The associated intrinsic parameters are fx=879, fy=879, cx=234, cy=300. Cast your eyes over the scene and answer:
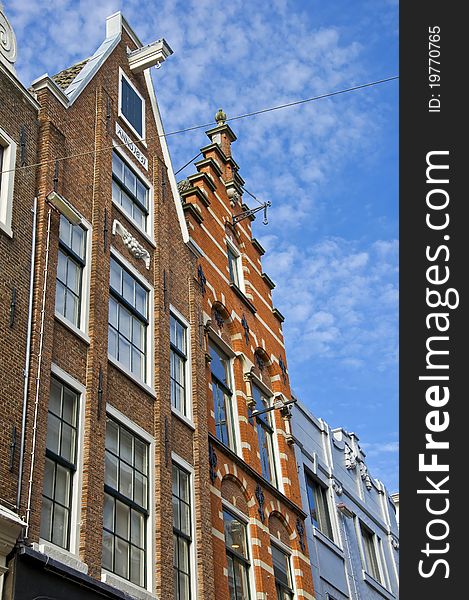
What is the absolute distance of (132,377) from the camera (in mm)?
15641

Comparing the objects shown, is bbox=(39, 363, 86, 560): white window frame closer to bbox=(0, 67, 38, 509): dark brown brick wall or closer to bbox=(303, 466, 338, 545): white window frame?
bbox=(0, 67, 38, 509): dark brown brick wall

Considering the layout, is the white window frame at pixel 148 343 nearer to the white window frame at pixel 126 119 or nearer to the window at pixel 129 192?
the window at pixel 129 192

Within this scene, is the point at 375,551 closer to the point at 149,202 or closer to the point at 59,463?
the point at 149,202

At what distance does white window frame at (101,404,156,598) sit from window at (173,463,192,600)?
3.04 ft

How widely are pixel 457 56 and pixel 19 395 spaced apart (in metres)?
7.51

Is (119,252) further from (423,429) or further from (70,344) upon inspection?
(423,429)

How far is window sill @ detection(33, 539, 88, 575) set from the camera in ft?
38.1

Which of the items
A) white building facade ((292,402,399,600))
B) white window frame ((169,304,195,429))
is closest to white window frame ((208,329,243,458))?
white window frame ((169,304,195,429))

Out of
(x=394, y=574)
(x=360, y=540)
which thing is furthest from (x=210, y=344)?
(x=394, y=574)

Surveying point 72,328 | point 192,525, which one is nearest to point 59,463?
point 72,328

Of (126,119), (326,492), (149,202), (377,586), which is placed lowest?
(377,586)

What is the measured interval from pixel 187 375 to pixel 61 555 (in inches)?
265

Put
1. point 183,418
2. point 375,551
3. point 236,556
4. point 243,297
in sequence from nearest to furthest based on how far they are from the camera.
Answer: point 183,418
point 236,556
point 243,297
point 375,551

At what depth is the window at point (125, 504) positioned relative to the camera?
1362 centimetres
